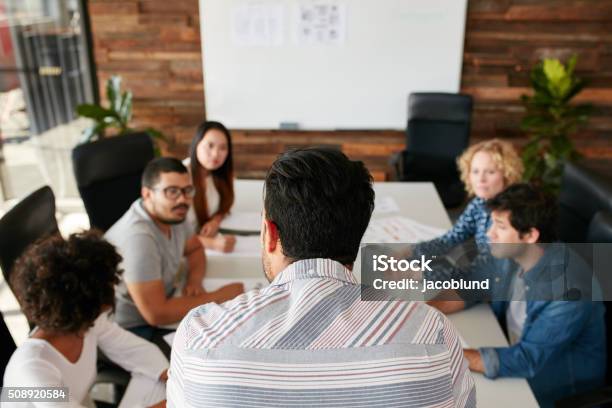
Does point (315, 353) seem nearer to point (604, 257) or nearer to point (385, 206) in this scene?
point (604, 257)

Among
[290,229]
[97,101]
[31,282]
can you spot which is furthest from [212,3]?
[290,229]

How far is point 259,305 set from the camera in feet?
2.49

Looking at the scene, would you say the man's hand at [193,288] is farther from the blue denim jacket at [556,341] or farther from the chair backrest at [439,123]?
the chair backrest at [439,123]

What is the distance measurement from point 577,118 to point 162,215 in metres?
3.17

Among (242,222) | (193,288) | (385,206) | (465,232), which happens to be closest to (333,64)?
(385,206)

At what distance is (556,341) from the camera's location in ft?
4.77

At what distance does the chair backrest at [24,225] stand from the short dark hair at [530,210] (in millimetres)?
1403

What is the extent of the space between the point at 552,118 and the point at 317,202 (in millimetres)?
3549

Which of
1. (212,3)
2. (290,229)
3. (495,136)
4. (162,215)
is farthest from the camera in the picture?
(495,136)

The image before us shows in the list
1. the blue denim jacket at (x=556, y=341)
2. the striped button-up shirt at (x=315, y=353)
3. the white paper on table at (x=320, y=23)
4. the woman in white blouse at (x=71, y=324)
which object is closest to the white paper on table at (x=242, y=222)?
the woman in white blouse at (x=71, y=324)

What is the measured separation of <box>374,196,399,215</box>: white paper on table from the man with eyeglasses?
904 mm

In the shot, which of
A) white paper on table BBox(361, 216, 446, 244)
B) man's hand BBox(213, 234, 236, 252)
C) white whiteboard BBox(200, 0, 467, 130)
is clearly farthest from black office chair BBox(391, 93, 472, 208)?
man's hand BBox(213, 234, 236, 252)

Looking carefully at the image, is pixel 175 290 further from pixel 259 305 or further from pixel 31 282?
pixel 259 305

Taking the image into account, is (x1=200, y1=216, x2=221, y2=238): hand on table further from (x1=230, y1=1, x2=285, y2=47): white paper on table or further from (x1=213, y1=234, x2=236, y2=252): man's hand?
(x1=230, y1=1, x2=285, y2=47): white paper on table
